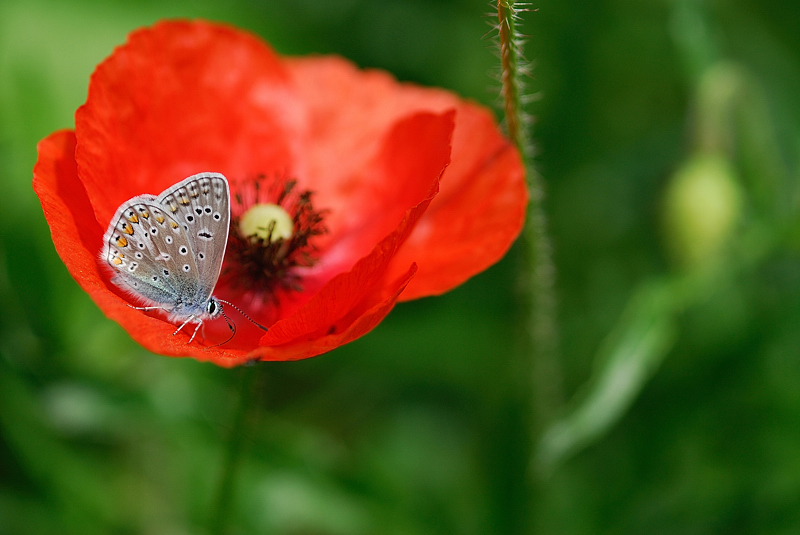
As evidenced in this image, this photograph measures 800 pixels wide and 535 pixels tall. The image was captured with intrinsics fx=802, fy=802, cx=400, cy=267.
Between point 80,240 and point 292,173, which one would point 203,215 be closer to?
point 80,240

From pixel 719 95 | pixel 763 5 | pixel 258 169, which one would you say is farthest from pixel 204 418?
pixel 763 5

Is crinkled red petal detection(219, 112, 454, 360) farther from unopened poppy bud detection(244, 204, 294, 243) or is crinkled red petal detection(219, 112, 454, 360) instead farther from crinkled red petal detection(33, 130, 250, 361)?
unopened poppy bud detection(244, 204, 294, 243)

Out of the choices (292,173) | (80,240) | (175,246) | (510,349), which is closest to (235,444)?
(175,246)

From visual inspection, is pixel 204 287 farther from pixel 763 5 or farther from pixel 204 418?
pixel 763 5

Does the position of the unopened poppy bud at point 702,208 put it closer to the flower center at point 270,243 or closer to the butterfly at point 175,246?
the flower center at point 270,243

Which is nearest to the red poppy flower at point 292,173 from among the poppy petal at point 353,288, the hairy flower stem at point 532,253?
the poppy petal at point 353,288

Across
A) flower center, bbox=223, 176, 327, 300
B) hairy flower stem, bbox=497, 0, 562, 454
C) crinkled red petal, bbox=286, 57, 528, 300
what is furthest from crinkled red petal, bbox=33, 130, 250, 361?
hairy flower stem, bbox=497, 0, 562, 454

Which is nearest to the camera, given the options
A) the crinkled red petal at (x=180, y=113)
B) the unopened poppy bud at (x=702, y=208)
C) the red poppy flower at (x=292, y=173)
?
the red poppy flower at (x=292, y=173)
